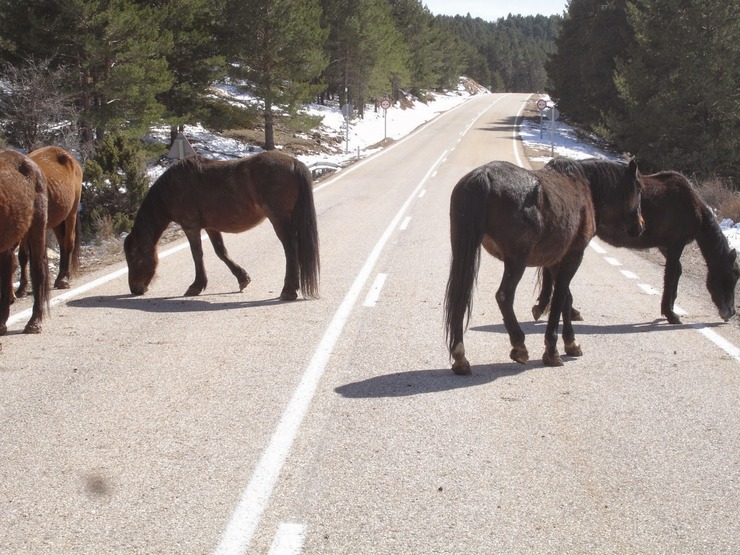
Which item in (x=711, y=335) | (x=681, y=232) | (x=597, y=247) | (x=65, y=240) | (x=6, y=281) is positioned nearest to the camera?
(x=6, y=281)

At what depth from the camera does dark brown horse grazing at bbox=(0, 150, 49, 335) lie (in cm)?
739

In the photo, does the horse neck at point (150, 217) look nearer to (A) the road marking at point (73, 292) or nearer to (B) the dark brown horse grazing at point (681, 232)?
(A) the road marking at point (73, 292)

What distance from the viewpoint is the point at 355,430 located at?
514 cm

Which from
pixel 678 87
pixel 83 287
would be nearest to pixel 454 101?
pixel 678 87

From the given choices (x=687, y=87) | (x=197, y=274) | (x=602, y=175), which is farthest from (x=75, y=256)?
(x=687, y=87)

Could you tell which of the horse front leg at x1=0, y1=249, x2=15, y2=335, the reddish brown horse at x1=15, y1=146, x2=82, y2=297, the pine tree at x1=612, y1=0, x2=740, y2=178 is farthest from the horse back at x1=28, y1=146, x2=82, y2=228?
the pine tree at x1=612, y1=0, x2=740, y2=178

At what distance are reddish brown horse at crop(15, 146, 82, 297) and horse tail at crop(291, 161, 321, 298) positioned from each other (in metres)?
2.96

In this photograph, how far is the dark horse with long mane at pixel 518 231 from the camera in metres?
6.30

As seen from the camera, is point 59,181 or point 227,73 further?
point 227,73

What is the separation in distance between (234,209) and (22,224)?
275 centimetres

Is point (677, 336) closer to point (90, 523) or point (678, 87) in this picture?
point (90, 523)

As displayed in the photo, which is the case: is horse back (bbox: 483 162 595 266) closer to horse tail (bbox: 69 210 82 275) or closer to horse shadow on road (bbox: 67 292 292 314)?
horse shadow on road (bbox: 67 292 292 314)

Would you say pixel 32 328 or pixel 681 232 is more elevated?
pixel 681 232

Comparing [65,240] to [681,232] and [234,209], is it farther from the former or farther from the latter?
[681,232]
